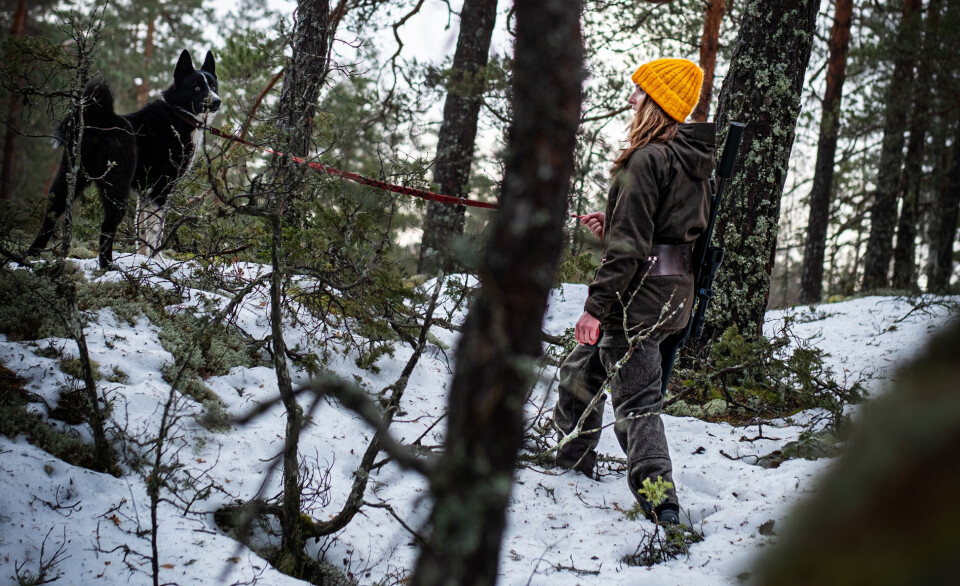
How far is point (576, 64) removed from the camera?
1.09 metres

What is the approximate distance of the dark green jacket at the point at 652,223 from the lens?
295 cm

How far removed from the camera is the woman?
2963 millimetres

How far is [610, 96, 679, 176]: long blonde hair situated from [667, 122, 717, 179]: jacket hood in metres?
0.05

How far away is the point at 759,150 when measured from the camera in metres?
4.71

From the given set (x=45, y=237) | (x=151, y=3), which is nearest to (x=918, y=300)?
(x=45, y=237)

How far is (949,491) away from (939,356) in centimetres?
14

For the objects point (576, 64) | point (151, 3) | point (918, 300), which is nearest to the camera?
point (576, 64)

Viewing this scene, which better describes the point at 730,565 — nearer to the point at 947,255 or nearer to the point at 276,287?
the point at 276,287

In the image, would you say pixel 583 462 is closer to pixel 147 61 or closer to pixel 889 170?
pixel 889 170

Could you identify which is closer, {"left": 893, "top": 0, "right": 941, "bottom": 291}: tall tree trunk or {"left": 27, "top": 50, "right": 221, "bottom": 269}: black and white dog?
{"left": 27, "top": 50, "right": 221, "bottom": 269}: black and white dog

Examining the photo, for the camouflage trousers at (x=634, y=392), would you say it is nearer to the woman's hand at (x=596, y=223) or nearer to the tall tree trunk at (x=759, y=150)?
the woman's hand at (x=596, y=223)

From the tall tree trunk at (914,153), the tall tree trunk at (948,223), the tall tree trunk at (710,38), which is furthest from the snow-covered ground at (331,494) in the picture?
the tall tree trunk at (948,223)

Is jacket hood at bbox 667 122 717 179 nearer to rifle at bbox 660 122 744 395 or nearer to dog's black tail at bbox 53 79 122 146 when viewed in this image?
rifle at bbox 660 122 744 395

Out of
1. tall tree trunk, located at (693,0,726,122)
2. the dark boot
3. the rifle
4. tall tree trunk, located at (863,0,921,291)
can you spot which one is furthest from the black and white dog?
tall tree trunk, located at (863,0,921,291)
